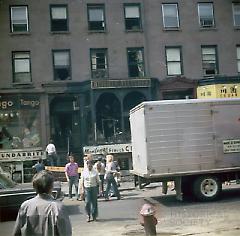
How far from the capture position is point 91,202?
12.1 metres

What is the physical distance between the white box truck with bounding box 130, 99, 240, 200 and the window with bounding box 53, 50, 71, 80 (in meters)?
15.1

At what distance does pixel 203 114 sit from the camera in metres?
14.3

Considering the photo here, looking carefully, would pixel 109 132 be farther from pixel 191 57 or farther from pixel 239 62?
pixel 239 62

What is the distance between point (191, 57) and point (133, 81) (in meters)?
4.75

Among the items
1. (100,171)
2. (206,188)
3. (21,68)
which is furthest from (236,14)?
(206,188)

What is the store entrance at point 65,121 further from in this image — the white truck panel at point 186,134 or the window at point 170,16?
the white truck panel at point 186,134

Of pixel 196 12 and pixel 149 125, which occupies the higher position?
pixel 196 12

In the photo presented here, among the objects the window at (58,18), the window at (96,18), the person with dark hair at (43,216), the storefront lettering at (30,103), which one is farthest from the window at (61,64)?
the person with dark hair at (43,216)

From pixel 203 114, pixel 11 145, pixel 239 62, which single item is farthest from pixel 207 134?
pixel 239 62

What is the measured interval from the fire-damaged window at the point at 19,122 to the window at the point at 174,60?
893cm

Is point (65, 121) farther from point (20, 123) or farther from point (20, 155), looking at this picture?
point (20, 155)

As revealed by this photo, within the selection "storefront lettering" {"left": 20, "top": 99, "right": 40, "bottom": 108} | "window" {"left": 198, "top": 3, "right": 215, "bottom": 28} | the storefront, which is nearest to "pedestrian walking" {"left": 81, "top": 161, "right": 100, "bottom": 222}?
the storefront

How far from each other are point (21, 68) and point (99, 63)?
4.97m

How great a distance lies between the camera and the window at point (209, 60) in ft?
100
